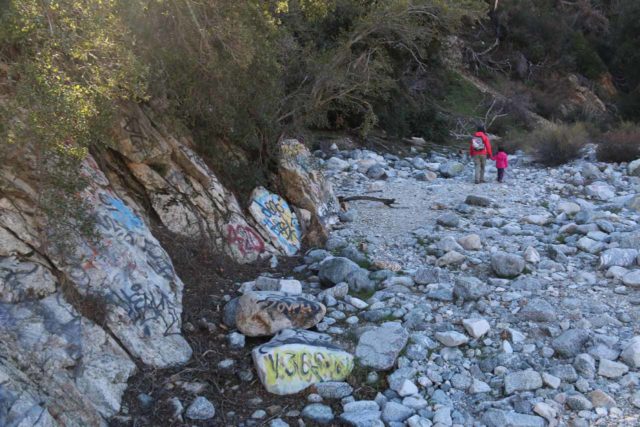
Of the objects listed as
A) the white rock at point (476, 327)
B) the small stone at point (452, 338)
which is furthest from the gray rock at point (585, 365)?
the small stone at point (452, 338)

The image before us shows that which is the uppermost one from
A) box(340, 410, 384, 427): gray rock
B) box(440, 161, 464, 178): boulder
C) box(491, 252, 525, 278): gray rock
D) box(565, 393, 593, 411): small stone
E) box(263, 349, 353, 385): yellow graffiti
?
box(263, 349, 353, 385): yellow graffiti

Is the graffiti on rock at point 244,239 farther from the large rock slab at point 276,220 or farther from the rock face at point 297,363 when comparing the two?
the rock face at point 297,363

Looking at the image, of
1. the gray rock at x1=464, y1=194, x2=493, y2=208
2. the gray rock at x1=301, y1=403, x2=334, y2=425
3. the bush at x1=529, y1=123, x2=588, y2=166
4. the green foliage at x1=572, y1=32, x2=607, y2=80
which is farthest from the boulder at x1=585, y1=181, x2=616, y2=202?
the green foliage at x1=572, y1=32, x2=607, y2=80

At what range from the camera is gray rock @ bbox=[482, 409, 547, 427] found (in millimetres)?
4125

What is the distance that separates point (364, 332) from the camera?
16.8ft

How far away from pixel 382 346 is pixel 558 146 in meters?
10.7

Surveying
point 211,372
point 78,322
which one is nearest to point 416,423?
point 211,372

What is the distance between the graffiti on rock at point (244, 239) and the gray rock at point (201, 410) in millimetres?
2588

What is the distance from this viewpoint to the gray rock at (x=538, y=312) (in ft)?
17.6

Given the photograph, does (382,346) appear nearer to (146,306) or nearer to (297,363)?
(297,363)

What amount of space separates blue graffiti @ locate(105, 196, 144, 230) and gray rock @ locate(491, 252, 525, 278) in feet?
11.8

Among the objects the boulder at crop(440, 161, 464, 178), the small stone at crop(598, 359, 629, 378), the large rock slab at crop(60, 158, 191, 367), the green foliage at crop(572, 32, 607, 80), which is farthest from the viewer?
the green foliage at crop(572, 32, 607, 80)

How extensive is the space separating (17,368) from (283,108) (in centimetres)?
551

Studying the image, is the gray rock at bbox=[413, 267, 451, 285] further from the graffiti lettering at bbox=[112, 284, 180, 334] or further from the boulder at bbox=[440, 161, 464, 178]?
the boulder at bbox=[440, 161, 464, 178]
